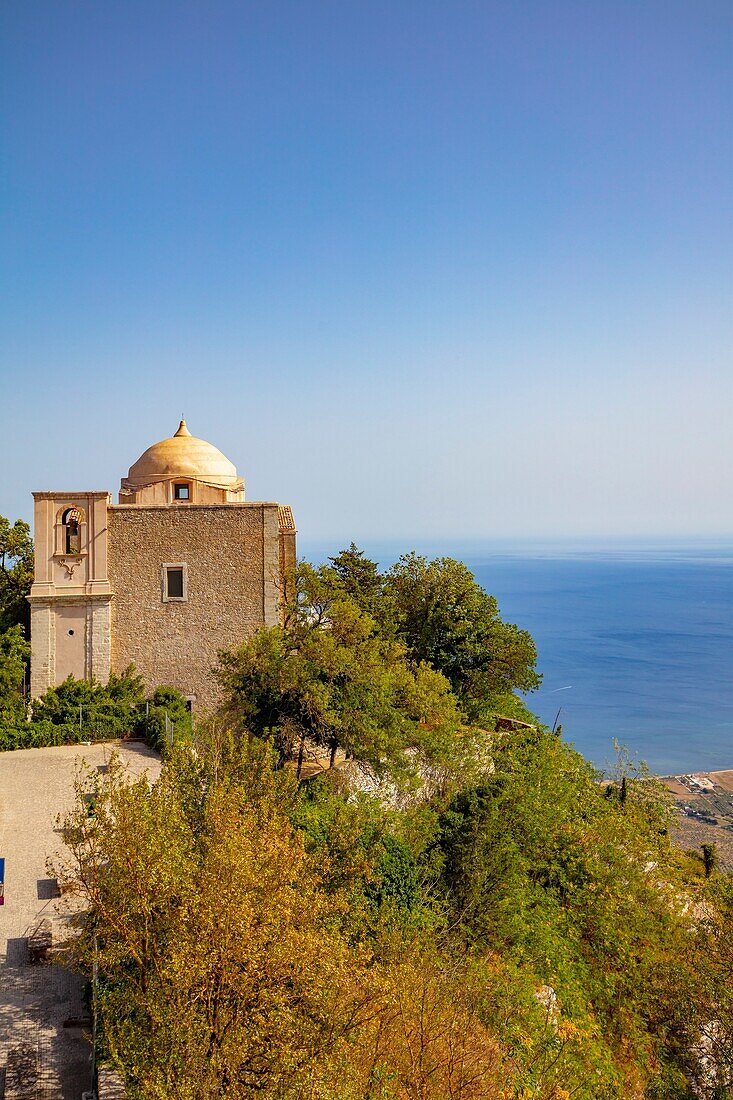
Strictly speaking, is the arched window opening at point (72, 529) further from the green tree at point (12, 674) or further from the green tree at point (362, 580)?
the green tree at point (362, 580)

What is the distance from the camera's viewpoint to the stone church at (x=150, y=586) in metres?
25.1

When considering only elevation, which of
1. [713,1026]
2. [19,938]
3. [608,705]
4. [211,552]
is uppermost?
[211,552]

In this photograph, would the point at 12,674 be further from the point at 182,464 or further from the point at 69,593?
the point at 182,464

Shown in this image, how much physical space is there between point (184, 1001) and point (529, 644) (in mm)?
25874

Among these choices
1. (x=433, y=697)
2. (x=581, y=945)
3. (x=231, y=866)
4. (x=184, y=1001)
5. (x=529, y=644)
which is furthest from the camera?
(x=529, y=644)

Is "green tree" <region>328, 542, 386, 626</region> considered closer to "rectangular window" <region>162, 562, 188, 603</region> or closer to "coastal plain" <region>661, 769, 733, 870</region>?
"rectangular window" <region>162, 562, 188, 603</region>

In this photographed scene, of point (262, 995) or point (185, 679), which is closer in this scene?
point (262, 995)

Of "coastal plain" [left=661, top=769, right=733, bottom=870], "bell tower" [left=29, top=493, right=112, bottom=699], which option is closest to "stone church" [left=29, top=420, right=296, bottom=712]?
"bell tower" [left=29, top=493, right=112, bottom=699]

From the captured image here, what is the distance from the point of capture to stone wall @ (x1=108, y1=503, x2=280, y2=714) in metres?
25.5

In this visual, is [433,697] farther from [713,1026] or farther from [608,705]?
[608,705]

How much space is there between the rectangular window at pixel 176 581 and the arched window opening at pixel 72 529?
9.60ft

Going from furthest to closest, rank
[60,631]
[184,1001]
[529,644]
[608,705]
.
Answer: [608,705] → [529,644] → [60,631] → [184,1001]

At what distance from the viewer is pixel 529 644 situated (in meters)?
32.3

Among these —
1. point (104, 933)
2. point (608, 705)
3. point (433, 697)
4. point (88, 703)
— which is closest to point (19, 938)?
point (104, 933)
